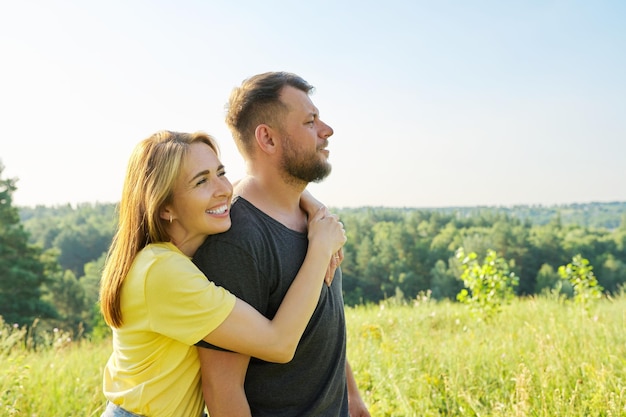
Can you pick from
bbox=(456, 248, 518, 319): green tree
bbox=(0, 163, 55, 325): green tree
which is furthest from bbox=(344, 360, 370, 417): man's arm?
bbox=(0, 163, 55, 325): green tree

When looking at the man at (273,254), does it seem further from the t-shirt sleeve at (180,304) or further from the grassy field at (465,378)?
the grassy field at (465,378)

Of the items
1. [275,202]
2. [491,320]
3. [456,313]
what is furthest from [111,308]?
[456,313]

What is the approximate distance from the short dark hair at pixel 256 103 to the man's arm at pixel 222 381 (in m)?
0.92

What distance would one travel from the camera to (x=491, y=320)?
8195 millimetres

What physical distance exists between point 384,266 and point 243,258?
61.1 meters

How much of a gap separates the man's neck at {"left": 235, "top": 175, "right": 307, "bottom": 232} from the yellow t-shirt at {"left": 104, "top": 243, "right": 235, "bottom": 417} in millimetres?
488

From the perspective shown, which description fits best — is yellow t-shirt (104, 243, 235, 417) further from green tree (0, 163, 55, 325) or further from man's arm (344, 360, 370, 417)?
green tree (0, 163, 55, 325)

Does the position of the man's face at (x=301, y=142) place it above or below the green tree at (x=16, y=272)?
above

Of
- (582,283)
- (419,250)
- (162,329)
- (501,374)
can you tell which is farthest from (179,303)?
(419,250)

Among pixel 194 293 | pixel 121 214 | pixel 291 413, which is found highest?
pixel 121 214

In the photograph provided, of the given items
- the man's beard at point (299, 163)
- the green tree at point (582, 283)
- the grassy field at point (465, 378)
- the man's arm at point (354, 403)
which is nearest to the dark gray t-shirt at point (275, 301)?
the man's beard at point (299, 163)

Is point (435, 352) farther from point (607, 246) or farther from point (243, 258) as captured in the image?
point (607, 246)

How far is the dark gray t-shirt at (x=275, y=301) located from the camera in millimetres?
2135

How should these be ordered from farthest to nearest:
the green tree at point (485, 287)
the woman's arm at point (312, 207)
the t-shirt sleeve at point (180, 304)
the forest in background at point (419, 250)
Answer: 1. the forest in background at point (419, 250)
2. the green tree at point (485, 287)
3. the woman's arm at point (312, 207)
4. the t-shirt sleeve at point (180, 304)
